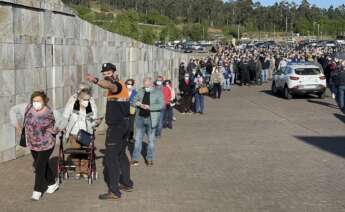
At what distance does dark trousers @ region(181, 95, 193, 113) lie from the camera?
875 inches

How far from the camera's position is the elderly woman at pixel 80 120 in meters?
10.4

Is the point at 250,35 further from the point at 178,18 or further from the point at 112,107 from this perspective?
the point at 112,107

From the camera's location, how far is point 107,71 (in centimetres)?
894

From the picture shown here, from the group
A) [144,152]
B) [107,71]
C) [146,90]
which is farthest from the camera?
[144,152]

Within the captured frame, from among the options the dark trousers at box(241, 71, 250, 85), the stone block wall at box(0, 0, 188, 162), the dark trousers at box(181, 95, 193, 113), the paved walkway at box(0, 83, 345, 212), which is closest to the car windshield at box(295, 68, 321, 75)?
the dark trousers at box(181, 95, 193, 113)

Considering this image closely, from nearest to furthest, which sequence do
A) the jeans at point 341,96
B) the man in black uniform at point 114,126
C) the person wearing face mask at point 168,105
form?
the man in black uniform at point 114,126 < the person wearing face mask at point 168,105 < the jeans at point 341,96

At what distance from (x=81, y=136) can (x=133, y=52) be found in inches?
410

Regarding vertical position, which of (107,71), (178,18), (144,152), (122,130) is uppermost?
(178,18)

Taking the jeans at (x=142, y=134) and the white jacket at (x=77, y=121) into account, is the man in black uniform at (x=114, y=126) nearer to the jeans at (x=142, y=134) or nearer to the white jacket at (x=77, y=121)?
the white jacket at (x=77, y=121)

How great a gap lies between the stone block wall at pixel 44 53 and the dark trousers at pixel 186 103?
13.9ft

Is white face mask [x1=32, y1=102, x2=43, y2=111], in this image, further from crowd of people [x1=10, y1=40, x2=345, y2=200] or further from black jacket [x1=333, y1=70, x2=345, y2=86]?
black jacket [x1=333, y1=70, x2=345, y2=86]

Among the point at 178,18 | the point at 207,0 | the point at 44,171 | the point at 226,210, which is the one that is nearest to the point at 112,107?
the point at 44,171

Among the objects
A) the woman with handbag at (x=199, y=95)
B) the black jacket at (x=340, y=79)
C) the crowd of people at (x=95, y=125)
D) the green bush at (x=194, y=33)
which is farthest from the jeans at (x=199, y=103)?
the green bush at (x=194, y=33)

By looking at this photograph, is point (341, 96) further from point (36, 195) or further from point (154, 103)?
point (36, 195)
